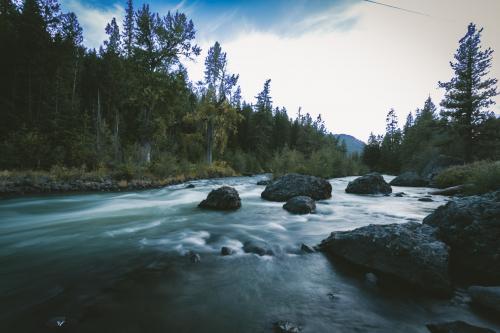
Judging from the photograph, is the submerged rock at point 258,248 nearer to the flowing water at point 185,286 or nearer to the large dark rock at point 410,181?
the flowing water at point 185,286

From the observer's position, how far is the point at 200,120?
30.3 m

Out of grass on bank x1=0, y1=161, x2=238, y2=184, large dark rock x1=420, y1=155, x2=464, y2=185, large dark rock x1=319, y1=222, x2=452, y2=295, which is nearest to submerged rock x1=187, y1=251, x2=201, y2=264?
large dark rock x1=319, y1=222, x2=452, y2=295

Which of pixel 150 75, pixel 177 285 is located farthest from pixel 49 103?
pixel 177 285

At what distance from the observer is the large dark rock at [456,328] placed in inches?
88.2

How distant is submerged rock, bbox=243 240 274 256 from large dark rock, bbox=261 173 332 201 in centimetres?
548

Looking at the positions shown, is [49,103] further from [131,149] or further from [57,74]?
[131,149]

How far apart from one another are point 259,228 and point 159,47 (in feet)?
69.7

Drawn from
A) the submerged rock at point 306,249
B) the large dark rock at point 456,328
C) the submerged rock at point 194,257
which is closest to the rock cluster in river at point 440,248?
the submerged rock at point 306,249

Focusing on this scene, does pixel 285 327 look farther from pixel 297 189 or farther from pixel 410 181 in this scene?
pixel 410 181

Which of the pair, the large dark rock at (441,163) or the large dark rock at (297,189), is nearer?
the large dark rock at (297,189)

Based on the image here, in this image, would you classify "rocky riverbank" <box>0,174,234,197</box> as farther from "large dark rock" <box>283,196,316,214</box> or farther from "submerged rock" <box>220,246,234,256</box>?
"submerged rock" <box>220,246,234,256</box>

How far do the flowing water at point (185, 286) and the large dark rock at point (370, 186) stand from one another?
7.87 m

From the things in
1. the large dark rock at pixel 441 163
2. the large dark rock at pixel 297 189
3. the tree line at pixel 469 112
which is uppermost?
the tree line at pixel 469 112

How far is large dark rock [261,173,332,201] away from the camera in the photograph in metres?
10.3
